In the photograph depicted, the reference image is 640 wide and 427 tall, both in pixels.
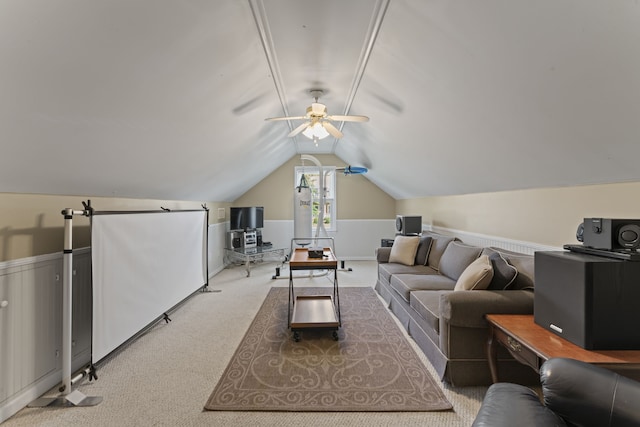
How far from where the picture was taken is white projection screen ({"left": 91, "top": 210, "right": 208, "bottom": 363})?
2.21m

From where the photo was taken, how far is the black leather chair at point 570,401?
104 cm

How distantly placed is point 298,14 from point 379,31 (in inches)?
22.9

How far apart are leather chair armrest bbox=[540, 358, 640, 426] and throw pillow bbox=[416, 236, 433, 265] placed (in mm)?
2874

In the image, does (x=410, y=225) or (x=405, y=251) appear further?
(x=410, y=225)

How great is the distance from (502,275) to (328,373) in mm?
1597

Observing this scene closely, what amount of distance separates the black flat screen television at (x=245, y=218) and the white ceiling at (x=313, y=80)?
2.71 meters

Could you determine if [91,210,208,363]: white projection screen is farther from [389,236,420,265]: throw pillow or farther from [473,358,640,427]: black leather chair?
[389,236,420,265]: throw pillow

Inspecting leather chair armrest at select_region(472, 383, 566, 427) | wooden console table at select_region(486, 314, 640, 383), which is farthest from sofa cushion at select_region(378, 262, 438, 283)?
leather chair armrest at select_region(472, 383, 566, 427)

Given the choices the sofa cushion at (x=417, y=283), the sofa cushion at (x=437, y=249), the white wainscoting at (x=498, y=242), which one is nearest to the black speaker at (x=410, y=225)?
the white wainscoting at (x=498, y=242)

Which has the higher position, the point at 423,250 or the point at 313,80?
the point at 313,80

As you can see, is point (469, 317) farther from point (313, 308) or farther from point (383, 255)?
point (383, 255)

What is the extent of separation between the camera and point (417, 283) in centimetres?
305

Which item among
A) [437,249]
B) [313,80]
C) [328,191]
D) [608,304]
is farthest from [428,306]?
[328,191]

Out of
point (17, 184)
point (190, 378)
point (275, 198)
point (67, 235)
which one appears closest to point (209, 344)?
point (190, 378)
